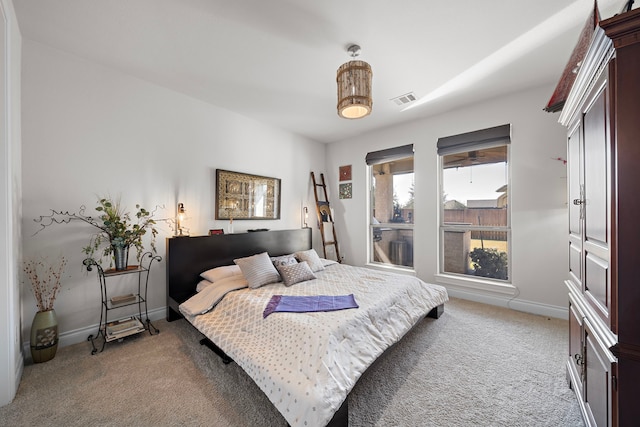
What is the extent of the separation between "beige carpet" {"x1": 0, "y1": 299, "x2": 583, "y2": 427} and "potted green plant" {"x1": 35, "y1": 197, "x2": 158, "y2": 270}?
84 centimetres

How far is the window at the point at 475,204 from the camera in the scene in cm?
328

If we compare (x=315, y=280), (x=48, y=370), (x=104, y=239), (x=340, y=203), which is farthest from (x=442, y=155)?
(x=48, y=370)

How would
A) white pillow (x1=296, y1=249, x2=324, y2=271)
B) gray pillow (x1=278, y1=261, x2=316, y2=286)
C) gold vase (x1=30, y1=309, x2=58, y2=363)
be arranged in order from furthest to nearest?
white pillow (x1=296, y1=249, x2=324, y2=271) → gray pillow (x1=278, y1=261, x2=316, y2=286) → gold vase (x1=30, y1=309, x2=58, y2=363)

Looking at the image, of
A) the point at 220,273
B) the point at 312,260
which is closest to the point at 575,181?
the point at 312,260

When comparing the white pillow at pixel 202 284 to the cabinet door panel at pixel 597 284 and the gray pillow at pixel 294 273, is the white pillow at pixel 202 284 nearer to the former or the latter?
the gray pillow at pixel 294 273

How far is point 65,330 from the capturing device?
2248mm

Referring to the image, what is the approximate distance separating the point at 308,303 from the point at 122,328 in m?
1.82

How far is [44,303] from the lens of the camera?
6.99 ft

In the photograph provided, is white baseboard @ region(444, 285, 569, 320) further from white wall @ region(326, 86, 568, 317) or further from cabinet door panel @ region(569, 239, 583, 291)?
cabinet door panel @ region(569, 239, 583, 291)

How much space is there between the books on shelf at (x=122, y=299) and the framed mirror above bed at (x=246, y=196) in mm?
1259

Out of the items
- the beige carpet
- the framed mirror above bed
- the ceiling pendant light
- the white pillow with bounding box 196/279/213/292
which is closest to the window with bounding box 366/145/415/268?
the framed mirror above bed

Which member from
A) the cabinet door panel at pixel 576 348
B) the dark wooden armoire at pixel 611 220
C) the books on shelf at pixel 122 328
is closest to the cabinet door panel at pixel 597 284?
the dark wooden armoire at pixel 611 220

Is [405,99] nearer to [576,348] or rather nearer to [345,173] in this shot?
[345,173]

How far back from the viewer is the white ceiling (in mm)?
1797
